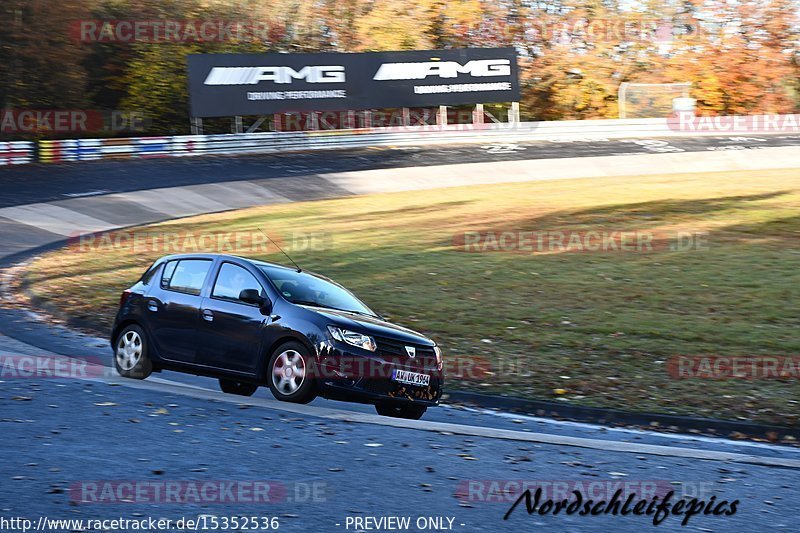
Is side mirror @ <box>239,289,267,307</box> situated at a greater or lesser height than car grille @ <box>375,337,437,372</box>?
greater

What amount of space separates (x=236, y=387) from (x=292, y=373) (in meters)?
1.50

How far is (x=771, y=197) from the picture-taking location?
28.6m

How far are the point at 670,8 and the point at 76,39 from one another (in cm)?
3236

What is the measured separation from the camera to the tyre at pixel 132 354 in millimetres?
11195

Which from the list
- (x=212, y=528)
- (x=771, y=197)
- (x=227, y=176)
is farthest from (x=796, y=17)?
(x=212, y=528)

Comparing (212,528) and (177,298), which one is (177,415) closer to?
(177,298)

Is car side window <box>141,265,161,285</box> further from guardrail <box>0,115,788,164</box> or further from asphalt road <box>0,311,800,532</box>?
guardrail <box>0,115,788,164</box>

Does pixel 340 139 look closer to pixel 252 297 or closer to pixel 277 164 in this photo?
pixel 277 164

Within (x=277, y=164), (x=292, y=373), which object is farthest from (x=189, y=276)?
(x=277, y=164)

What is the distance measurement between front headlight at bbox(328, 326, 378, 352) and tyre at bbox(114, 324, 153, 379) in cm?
257

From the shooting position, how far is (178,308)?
1088cm

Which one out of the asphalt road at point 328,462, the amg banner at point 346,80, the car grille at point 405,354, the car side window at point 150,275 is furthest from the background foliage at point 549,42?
the asphalt road at point 328,462

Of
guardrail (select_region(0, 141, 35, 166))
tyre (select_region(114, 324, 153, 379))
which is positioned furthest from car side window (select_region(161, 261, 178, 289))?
guardrail (select_region(0, 141, 35, 166))

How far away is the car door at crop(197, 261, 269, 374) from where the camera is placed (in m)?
10.2
